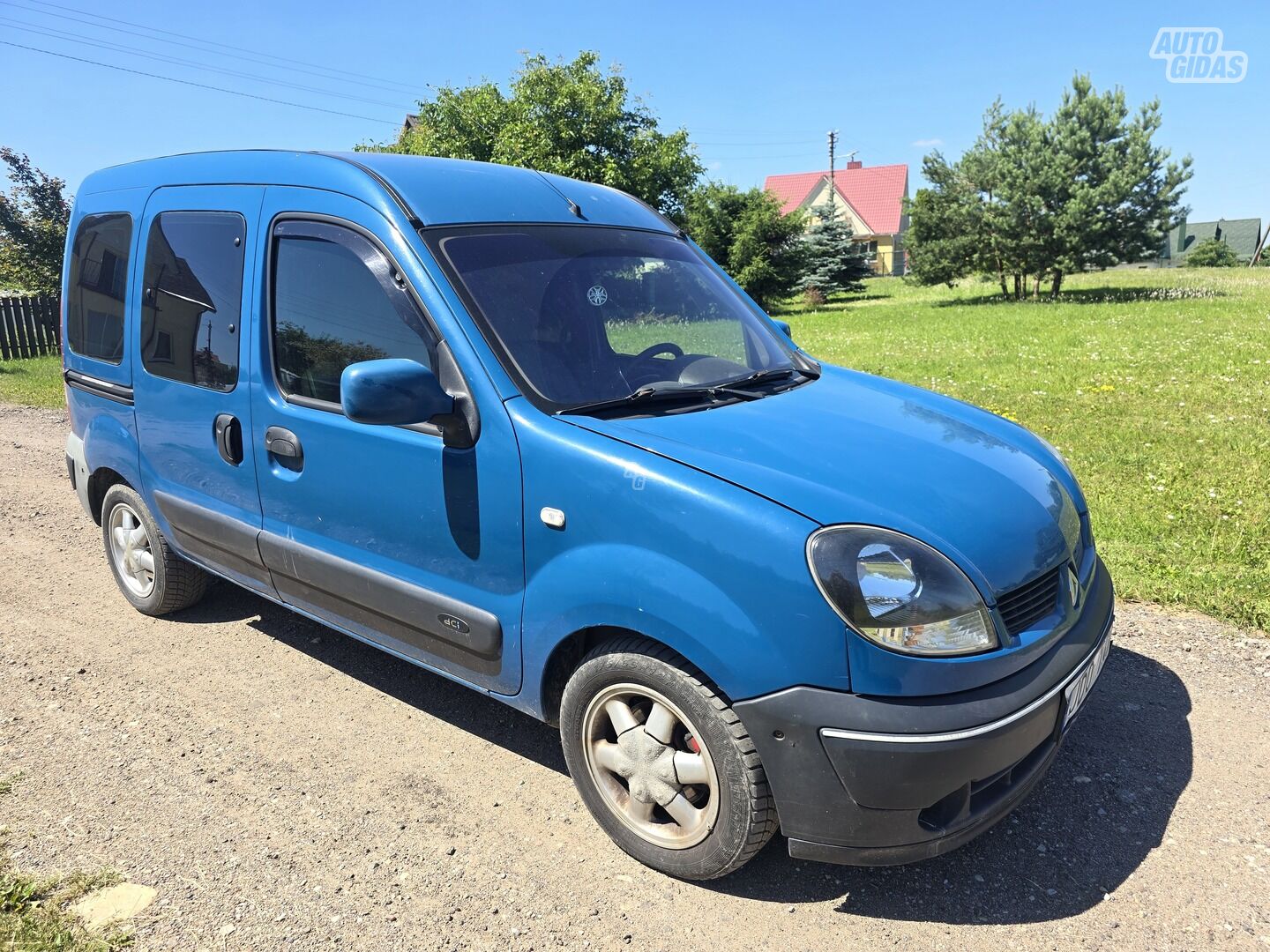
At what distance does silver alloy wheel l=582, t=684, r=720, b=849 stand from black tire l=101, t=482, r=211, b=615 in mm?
2744

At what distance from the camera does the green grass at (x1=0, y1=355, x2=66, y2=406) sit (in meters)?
11.5

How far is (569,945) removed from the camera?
7.75ft

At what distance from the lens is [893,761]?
2.14 m

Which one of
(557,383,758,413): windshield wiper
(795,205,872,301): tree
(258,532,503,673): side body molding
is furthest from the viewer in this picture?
(795,205,872,301): tree

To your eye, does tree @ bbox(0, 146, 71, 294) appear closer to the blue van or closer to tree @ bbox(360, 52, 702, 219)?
tree @ bbox(360, 52, 702, 219)

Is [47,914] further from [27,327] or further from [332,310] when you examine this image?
[27,327]

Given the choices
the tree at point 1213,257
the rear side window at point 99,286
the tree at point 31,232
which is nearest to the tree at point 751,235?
the tree at point 31,232

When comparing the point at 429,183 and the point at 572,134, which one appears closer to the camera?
the point at 429,183

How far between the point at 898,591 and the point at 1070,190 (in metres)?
30.2

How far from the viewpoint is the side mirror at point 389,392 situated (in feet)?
8.39

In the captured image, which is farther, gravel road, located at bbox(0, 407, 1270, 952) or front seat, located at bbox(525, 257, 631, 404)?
front seat, located at bbox(525, 257, 631, 404)

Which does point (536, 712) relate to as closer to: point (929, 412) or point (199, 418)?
point (929, 412)

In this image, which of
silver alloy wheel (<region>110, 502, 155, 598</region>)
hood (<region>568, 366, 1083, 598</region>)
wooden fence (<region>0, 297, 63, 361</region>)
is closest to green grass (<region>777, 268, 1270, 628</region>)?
hood (<region>568, 366, 1083, 598</region>)

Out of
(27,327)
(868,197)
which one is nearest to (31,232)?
(27,327)
